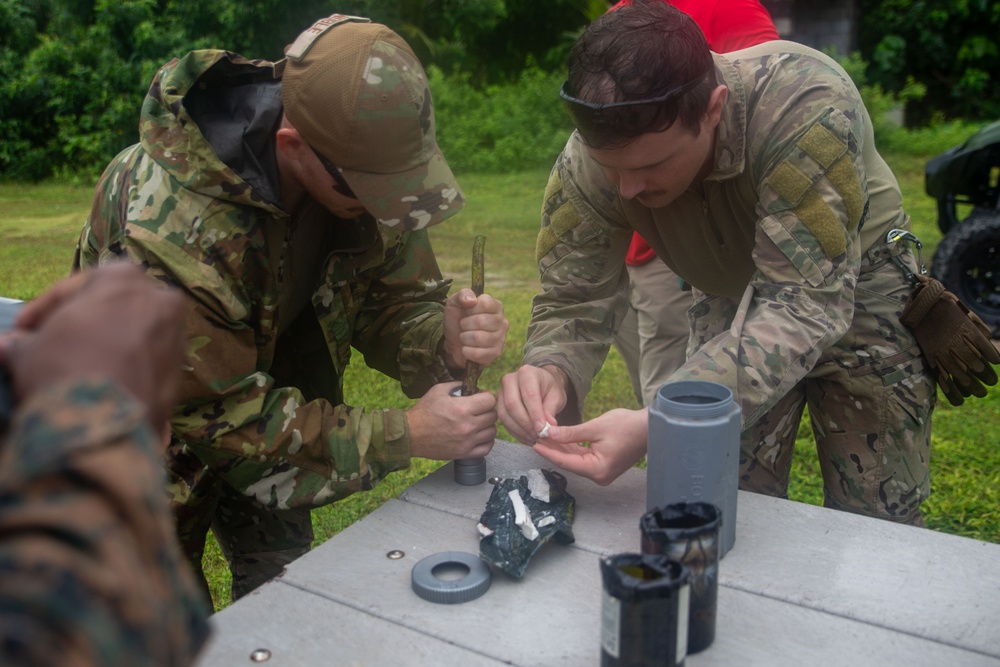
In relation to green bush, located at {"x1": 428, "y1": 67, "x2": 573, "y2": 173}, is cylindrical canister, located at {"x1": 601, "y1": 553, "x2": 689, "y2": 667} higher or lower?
higher

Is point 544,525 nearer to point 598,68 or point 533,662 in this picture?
point 533,662

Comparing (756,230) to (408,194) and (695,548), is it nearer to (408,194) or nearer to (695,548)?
(408,194)

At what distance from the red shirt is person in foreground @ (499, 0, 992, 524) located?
63 centimetres

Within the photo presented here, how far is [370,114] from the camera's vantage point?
198cm

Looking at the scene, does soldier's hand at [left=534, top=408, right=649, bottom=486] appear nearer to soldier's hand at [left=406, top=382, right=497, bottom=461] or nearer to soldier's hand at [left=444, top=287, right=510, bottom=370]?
soldier's hand at [left=406, top=382, right=497, bottom=461]

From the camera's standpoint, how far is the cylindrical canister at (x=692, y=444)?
5.50 feet

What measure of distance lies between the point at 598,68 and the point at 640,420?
74 centimetres

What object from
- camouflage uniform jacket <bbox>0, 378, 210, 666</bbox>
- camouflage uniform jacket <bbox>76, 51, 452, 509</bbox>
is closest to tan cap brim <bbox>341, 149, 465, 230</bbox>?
camouflage uniform jacket <bbox>76, 51, 452, 509</bbox>

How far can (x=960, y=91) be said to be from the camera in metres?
12.8

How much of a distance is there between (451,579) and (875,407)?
1358 mm

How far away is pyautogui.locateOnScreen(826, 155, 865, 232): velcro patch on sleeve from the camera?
2133mm

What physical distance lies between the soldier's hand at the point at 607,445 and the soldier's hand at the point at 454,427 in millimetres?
165

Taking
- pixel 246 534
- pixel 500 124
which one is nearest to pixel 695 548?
pixel 246 534

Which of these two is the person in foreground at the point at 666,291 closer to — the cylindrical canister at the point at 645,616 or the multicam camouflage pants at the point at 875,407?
the multicam camouflage pants at the point at 875,407
